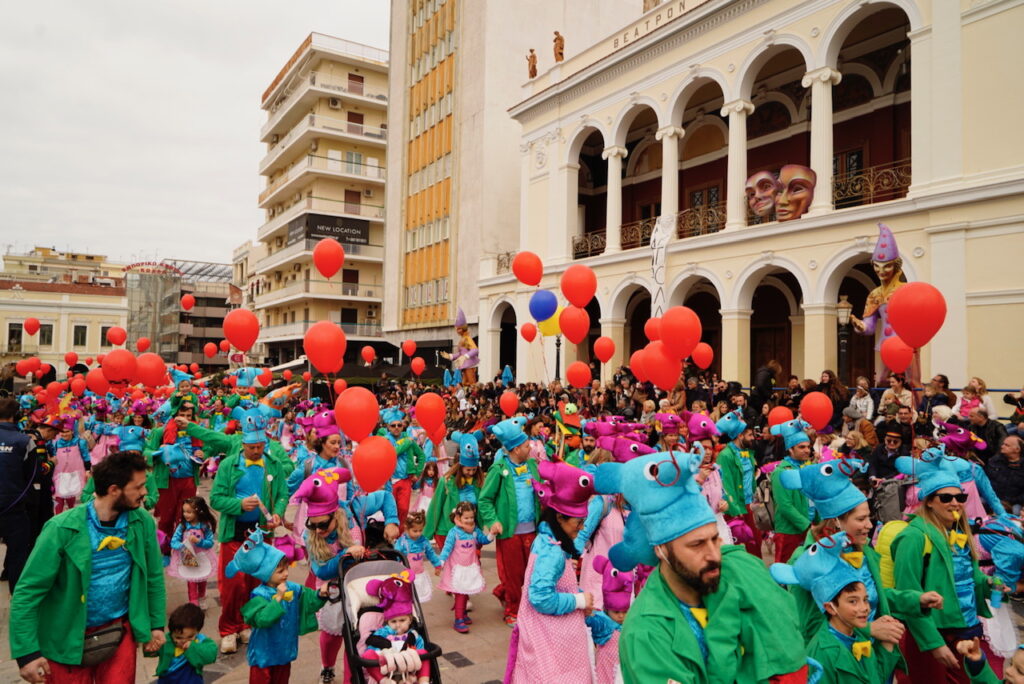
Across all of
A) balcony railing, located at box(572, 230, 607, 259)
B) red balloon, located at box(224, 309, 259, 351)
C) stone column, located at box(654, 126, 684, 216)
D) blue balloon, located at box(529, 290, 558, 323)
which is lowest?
red balloon, located at box(224, 309, 259, 351)

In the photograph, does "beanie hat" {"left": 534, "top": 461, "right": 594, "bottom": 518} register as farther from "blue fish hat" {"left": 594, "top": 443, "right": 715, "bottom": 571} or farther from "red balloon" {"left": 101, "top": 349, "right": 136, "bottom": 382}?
"red balloon" {"left": 101, "top": 349, "right": 136, "bottom": 382}

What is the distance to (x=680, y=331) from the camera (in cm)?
738

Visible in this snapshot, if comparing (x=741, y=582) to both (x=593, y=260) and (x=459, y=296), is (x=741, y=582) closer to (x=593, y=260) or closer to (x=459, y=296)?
(x=593, y=260)

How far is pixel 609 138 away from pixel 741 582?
2063 centimetres

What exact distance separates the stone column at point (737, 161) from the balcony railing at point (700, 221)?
103 cm

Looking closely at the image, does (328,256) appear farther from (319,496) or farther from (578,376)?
(319,496)

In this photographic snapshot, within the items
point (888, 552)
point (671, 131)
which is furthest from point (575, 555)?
point (671, 131)

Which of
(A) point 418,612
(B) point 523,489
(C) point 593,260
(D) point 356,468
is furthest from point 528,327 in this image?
(A) point 418,612

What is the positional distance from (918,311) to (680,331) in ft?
7.86

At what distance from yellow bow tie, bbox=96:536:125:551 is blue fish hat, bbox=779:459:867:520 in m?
3.94

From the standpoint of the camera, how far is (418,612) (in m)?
4.23

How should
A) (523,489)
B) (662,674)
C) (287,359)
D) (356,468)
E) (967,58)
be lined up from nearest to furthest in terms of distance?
1. (662,674)
2. (356,468)
3. (523,489)
4. (967,58)
5. (287,359)

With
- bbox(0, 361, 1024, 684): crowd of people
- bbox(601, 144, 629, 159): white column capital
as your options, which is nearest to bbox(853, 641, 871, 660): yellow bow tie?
bbox(0, 361, 1024, 684): crowd of people

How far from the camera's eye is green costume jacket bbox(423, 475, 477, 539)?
7324 mm
